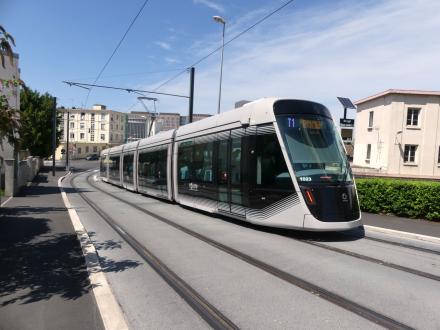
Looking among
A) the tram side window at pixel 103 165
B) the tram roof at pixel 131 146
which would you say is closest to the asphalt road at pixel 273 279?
the tram roof at pixel 131 146

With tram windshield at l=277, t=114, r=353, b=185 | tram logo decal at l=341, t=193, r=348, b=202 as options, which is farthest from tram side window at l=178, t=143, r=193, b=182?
tram logo decal at l=341, t=193, r=348, b=202

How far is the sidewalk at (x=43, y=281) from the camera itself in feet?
15.1

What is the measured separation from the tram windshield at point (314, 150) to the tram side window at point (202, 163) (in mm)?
3620

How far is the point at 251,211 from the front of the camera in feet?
34.1

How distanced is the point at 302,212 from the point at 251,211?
1560mm

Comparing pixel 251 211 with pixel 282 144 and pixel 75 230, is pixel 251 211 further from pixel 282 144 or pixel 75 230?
pixel 75 230

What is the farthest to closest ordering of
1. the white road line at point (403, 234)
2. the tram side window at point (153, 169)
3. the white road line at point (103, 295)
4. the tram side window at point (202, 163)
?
1. the tram side window at point (153, 169)
2. the tram side window at point (202, 163)
3. the white road line at point (403, 234)
4. the white road line at point (103, 295)

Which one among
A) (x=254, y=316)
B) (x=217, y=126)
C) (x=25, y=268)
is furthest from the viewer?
(x=217, y=126)

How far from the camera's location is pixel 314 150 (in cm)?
956

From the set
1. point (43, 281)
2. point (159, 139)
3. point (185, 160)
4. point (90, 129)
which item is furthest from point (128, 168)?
point (90, 129)

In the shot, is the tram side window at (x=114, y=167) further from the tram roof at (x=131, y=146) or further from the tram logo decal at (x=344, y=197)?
the tram logo decal at (x=344, y=197)

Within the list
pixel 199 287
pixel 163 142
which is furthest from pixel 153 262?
pixel 163 142

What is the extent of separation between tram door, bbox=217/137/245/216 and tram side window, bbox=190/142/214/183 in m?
0.73

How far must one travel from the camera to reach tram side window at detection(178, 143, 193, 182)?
1491cm
